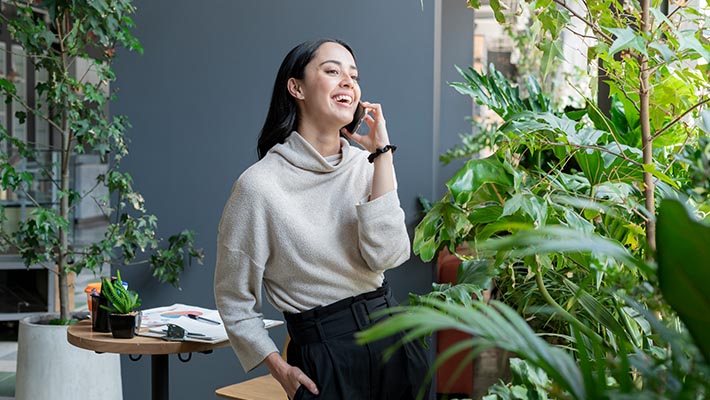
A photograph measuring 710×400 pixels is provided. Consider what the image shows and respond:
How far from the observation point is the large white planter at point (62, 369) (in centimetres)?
397

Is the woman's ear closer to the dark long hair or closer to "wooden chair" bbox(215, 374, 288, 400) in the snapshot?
the dark long hair

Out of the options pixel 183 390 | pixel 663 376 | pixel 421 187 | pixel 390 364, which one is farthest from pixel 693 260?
pixel 183 390

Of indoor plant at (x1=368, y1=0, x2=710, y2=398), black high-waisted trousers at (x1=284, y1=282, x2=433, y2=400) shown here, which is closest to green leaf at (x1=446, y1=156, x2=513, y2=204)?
indoor plant at (x1=368, y1=0, x2=710, y2=398)

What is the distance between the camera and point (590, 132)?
2.29 metres

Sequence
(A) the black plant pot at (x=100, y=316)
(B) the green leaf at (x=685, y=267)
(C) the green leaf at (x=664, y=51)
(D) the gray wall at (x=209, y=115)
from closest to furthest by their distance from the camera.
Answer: (B) the green leaf at (x=685, y=267) < (C) the green leaf at (x=664, y=51) < (A) the black plant pot at (x=100, y=316) < (D) the gray wall at (x=209, y=115)

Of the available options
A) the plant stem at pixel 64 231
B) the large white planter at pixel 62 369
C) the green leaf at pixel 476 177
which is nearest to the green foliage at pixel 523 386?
the green leaf at pixel 476 177

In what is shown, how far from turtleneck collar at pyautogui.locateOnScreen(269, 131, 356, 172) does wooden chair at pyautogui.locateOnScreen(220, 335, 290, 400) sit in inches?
42.4

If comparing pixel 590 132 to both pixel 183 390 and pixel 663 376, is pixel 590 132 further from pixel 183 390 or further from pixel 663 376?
Answer: pixel 183 390

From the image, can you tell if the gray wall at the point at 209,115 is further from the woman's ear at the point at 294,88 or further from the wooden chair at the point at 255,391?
the woman's ear at the point at 294,88

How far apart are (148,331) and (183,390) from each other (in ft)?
4.77

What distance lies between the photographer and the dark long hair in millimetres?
2410

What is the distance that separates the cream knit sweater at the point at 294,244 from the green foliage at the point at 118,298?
55 cm

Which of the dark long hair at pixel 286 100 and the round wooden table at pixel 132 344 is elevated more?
the dark long hair at pixel 286 100

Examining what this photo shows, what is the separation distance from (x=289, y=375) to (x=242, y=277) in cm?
27
